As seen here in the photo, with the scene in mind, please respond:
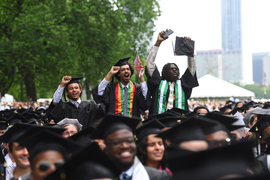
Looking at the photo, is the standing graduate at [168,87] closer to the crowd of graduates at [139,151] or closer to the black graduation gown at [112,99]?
the black graduation gown at [112,99]

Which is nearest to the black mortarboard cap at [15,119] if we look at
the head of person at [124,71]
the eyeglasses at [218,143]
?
the head of person at [124,71]

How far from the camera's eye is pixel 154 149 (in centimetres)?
379

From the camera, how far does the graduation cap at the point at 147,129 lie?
3989mm

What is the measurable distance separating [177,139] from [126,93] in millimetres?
3450

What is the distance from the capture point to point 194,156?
2.57 metres

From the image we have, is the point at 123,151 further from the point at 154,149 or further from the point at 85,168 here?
the point at 154,149

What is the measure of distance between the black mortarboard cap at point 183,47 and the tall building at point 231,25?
19193 cm

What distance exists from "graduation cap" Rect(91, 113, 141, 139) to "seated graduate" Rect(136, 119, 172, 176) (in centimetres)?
25

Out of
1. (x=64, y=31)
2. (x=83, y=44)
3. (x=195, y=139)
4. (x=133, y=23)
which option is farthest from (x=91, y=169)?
(x=133, y=23)

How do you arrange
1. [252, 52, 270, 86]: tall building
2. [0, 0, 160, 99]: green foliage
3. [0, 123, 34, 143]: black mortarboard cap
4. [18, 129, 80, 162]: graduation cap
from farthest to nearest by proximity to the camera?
1. [252, 52, 270, 86]: tall building
2. [0, 0, 160, 99]: green foliage
3. [0, 123, 34, 143]: black mortarboard cap
4. [18, 129, 80, 162]: graduation cap

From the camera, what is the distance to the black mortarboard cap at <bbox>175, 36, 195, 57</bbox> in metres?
6.84

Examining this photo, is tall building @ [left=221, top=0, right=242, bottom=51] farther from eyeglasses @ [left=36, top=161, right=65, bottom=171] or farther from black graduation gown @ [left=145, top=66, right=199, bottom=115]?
eyeglasses @ [left=36, top=161, right=65, bottom=171]

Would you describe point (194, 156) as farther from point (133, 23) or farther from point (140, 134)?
point (133, 23)

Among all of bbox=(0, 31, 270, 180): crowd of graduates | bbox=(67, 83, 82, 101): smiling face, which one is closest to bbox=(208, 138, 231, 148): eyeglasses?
bbox=(0, 31, 270, 180): crowd of graduates
